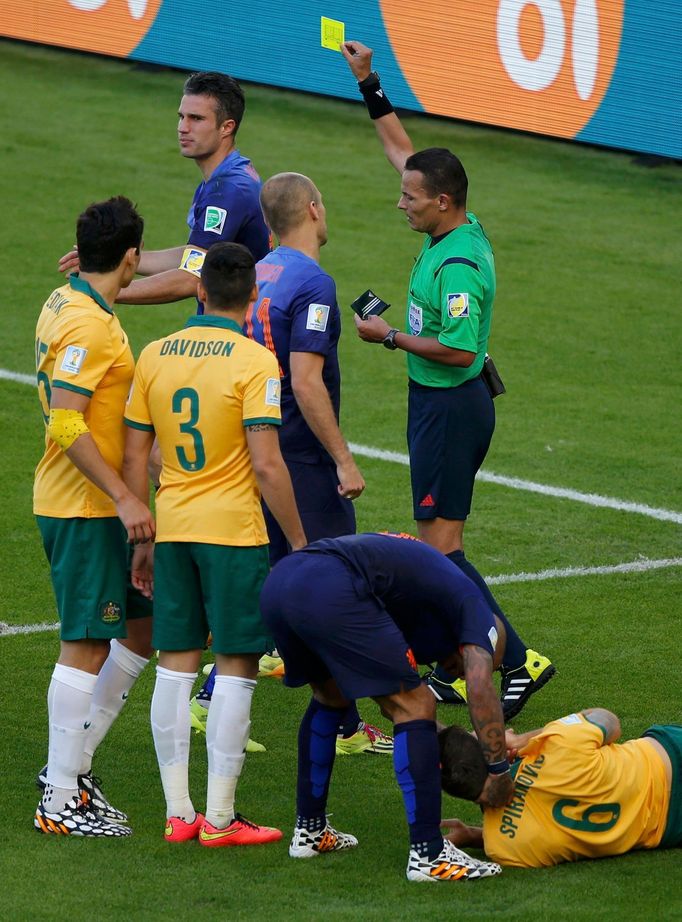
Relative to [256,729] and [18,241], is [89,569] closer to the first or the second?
[256,729]

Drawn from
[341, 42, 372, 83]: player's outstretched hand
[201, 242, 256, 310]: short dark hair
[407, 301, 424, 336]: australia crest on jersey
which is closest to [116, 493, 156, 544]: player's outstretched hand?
[201, 242, 256, 310]: short dark hair

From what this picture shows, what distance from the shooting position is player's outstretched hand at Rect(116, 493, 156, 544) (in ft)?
17.1

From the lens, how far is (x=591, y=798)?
504 cm

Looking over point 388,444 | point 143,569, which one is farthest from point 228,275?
point 388,444

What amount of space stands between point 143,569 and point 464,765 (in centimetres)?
131

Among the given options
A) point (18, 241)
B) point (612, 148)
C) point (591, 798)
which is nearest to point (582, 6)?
point (612, 148)

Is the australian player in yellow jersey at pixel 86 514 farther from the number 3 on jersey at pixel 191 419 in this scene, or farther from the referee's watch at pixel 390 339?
the referee's watch at pixel 390 339

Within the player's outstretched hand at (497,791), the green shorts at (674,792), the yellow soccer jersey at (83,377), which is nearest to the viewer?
the player's outstretched hand at (497,791)

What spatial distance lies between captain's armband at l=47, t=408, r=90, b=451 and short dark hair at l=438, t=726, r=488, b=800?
5.09ft

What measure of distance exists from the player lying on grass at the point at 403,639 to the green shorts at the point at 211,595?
216 mm

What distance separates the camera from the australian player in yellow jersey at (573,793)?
198 inches

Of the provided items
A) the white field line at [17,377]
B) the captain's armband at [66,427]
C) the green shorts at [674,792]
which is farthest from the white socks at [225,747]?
the white field line at [17,377]

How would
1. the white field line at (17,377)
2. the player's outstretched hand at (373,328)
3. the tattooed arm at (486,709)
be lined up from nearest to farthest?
the tattooed arm at (486,709) < the player's outstretched hand at (373,328) < the white field line at (17,377)

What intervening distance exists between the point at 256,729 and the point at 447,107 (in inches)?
502
